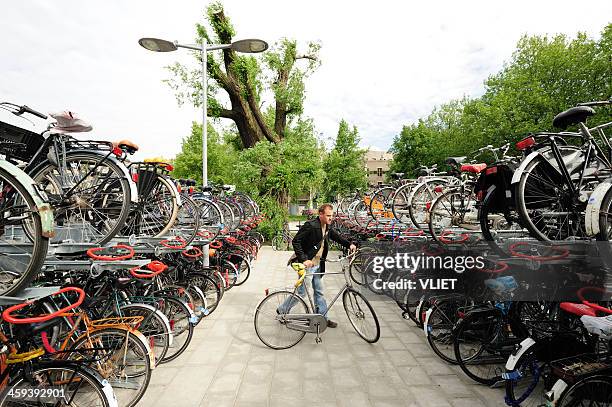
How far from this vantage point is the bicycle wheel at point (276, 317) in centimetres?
444

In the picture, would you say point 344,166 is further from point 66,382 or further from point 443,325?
point 66,382

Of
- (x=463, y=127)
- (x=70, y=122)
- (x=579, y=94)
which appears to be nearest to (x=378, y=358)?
(x=70, y=122)

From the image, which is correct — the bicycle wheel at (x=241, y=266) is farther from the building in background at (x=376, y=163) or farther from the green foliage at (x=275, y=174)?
the building in background at (x=376, y=163)

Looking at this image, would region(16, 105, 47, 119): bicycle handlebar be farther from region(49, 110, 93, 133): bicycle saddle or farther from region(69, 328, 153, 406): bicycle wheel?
region(69, 328, 153, 406): bicycle wheel

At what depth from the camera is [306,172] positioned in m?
14.3

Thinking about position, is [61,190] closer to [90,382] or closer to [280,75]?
[90,382]

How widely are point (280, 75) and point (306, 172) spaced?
5.51 metres

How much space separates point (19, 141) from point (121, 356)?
88.2 inches

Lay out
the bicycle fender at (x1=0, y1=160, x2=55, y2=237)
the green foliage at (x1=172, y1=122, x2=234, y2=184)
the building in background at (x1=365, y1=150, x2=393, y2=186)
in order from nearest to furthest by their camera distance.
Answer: the bicycle fender at (x1=0, y1=160, x2=55, y2=237) → the green foliage at (x1=172, y1=122, x2=234, y2=184) → the building in background at (x1=365, y1=150, x2=393, y2=186)

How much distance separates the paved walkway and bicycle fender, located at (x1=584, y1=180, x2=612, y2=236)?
1.88m

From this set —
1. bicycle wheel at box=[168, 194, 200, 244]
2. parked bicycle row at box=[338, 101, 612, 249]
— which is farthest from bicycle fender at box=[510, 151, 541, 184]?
bicycle wheel at box=[168, 194, 200, 244]

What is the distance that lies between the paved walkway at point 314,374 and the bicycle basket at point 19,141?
105 inches

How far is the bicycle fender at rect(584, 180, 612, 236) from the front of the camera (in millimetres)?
2596

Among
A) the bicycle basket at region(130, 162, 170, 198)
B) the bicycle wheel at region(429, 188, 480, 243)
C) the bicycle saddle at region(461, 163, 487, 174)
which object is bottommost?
the bicycle wheel at region(429, 188, 480, 243)
